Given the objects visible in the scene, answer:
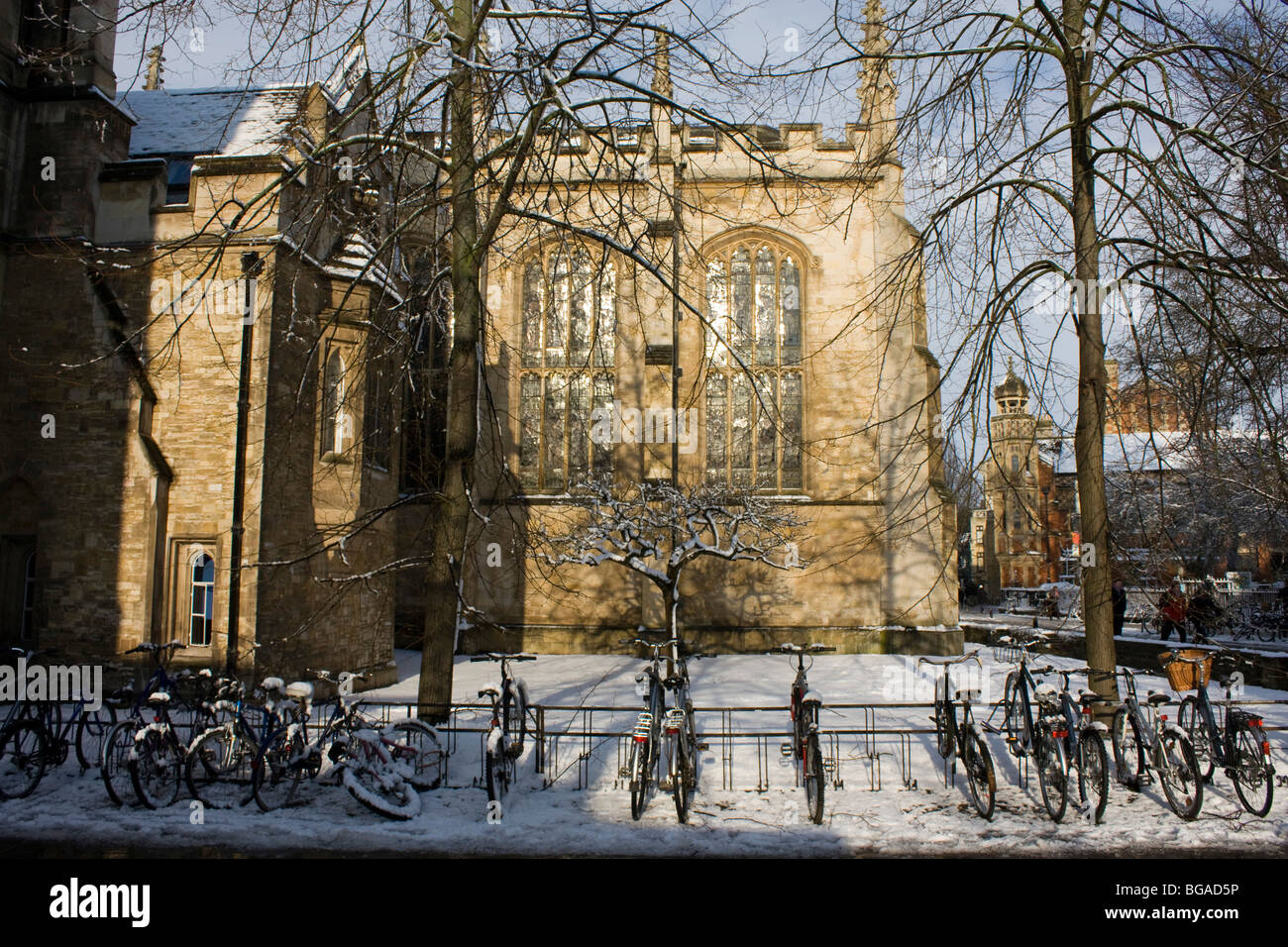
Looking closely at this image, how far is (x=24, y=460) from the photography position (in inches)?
495

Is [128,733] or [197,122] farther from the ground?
[197,122]

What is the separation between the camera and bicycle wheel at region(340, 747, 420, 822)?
21.0 feet

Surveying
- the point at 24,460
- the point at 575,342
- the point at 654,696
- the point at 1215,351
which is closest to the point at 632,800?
the point at 654,696

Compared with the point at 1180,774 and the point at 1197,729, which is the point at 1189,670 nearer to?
the point at 1197,729

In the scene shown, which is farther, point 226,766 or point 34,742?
point 34,742

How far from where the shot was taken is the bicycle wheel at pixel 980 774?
6.32 meters

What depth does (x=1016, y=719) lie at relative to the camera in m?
7.46

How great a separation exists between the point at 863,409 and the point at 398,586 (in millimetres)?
10861

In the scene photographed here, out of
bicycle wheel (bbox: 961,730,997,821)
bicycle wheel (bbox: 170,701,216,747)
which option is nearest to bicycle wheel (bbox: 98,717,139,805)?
bicycle wheel (bbox: 170,701,216,747)

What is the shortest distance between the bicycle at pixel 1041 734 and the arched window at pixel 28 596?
13469 mm

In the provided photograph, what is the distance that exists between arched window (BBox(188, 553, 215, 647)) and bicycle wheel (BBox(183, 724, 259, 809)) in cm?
529

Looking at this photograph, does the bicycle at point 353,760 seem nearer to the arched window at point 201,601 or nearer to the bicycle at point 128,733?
the bicycle at point 128,733

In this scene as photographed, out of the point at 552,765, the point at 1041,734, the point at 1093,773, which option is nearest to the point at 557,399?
the point at 552,765

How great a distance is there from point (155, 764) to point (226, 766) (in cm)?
54
